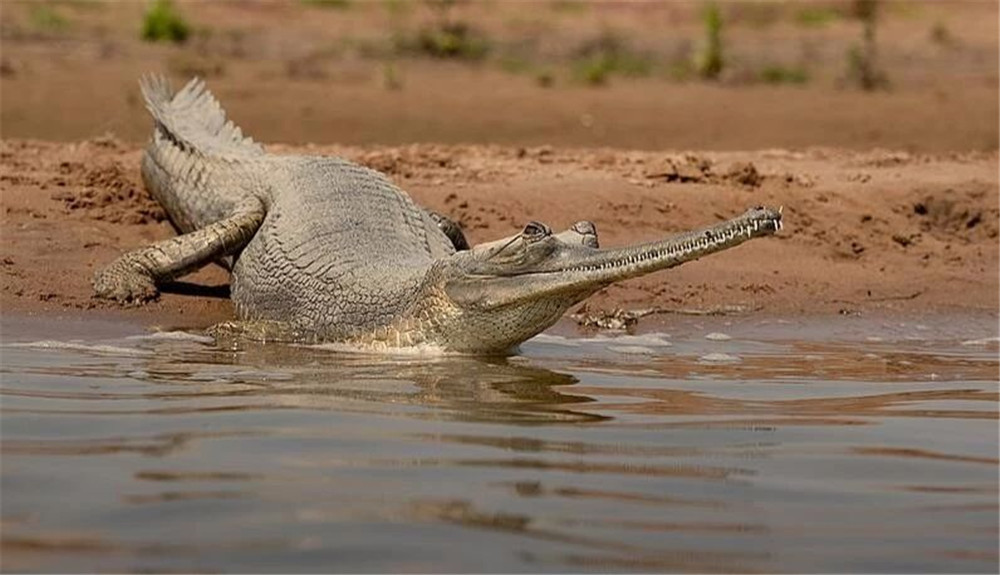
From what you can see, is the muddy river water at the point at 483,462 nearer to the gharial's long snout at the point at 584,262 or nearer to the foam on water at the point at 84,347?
the foam on water at the point at 84,347

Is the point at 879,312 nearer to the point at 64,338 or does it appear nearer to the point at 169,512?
the point at 64,338

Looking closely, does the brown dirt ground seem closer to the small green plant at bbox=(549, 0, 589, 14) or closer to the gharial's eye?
the small green plant at bbox=(549, 0, 589, 14)

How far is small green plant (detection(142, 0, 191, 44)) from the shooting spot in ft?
55.3

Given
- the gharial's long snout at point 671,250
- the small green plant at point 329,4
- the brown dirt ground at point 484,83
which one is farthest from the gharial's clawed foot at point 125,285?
the small green plant at point 329,4

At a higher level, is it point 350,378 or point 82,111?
point 82,111

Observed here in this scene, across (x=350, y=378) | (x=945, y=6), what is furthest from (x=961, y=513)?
(x=945, y=6)

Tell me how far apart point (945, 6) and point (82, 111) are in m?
15.6

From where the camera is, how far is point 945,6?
25594 millimetres

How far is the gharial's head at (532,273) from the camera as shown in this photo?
18.7 feet

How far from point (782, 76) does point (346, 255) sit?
421 inches

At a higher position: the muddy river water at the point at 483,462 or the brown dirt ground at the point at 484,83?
the brown dirt ground at the point at 484,83

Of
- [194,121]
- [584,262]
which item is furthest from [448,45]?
[584,262]

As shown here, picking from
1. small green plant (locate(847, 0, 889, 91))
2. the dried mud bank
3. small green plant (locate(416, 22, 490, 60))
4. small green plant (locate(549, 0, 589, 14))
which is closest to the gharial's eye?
the dried mud bank

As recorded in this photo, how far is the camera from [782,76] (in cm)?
1722
